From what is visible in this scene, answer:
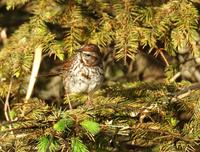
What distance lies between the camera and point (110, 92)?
3.50m

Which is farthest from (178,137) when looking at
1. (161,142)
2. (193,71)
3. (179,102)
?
(193,71)

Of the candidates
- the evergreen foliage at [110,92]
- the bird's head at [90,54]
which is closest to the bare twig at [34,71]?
the evergreen foliage at [110,92]

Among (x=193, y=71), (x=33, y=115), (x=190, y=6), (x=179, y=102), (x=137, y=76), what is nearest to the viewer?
(x=33, y=115)

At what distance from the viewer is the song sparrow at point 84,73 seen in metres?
3.65

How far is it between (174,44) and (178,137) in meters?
0.73

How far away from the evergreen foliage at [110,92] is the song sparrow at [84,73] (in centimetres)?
9

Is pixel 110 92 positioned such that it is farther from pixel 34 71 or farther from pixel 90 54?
pixel 34 71

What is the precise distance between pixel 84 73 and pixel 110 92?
308mm

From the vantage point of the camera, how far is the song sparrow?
12.0 feet

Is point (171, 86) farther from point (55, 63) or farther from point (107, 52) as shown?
point (55, 63)

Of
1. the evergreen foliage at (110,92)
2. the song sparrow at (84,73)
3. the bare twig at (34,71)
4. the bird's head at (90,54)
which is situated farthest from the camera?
the bare twig at (34,71)

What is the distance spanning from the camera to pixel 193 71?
14.2 ft

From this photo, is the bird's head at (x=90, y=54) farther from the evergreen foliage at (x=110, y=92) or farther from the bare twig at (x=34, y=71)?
the bare twig at (x=34, y=71)

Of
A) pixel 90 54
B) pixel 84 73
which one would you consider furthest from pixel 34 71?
pixel 90 54
